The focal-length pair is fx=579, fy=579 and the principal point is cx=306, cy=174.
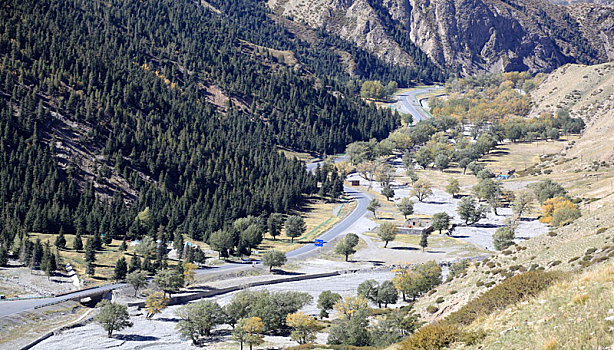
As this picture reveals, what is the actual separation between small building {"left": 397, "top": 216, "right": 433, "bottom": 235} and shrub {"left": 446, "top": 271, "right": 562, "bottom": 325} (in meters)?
116

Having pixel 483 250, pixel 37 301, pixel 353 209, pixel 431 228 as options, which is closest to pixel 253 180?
pixel 353 209

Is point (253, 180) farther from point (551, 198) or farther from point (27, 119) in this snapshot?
point (551, 198)

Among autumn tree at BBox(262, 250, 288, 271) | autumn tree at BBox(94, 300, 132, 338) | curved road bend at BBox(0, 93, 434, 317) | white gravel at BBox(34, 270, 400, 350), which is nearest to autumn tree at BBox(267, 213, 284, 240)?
curved road bend at BBox(0, 93, 434, 317)

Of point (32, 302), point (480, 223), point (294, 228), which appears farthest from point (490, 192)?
point (32, 302)

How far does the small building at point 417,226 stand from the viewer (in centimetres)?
15912

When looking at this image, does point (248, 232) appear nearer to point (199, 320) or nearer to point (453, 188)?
point (199, 320)

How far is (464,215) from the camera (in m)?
164

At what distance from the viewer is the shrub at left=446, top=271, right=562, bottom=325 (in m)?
38.1

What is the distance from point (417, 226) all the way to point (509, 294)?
126 metres

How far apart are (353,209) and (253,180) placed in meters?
36.5

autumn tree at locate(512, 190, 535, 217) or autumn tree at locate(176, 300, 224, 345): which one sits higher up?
autumn tree at locate(512, 190, 535, 217)

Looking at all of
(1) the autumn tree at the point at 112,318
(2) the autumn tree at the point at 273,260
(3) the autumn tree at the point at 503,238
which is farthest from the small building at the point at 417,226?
(1) the autumn tree at the point at 112,318

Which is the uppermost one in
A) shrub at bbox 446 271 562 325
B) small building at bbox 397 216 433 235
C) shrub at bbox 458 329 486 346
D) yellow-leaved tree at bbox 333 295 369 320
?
shrub at bbox 446 271 562 325

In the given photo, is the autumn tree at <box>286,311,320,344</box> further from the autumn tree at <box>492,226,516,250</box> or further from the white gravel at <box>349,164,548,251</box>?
the white gravel at <box>349,164,548,251</box>
